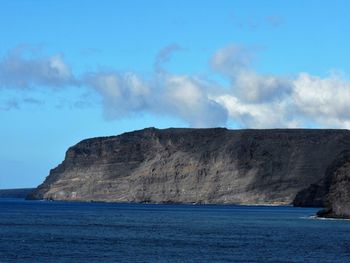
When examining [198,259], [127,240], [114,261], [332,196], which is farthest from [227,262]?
[332,196]

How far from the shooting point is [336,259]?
58.8 metres

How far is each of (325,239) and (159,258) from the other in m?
24.0

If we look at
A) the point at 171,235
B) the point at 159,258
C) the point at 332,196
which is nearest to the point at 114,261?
the point at 159,258

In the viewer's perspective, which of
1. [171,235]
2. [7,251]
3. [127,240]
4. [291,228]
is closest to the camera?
[7,251]

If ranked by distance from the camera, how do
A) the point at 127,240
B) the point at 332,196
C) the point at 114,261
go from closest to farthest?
the point at 114,261 < the point at 127,240 < the point at 332,196

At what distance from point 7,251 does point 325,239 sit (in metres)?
29.9

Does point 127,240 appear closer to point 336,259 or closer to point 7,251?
point 7,251

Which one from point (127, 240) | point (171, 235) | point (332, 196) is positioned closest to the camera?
point (127, 240)

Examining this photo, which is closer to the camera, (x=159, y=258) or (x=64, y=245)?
(x=159, y=258)

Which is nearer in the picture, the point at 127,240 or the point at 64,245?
the point at 64,245

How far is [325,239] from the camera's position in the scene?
7712 cm

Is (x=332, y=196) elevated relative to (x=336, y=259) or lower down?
elevated

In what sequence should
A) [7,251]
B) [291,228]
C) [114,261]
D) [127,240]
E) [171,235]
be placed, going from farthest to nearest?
[291,228]
[171,235]
[127,240]
[7,251]
[114,261]

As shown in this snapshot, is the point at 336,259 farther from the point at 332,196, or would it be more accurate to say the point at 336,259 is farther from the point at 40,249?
the point at 332,196
